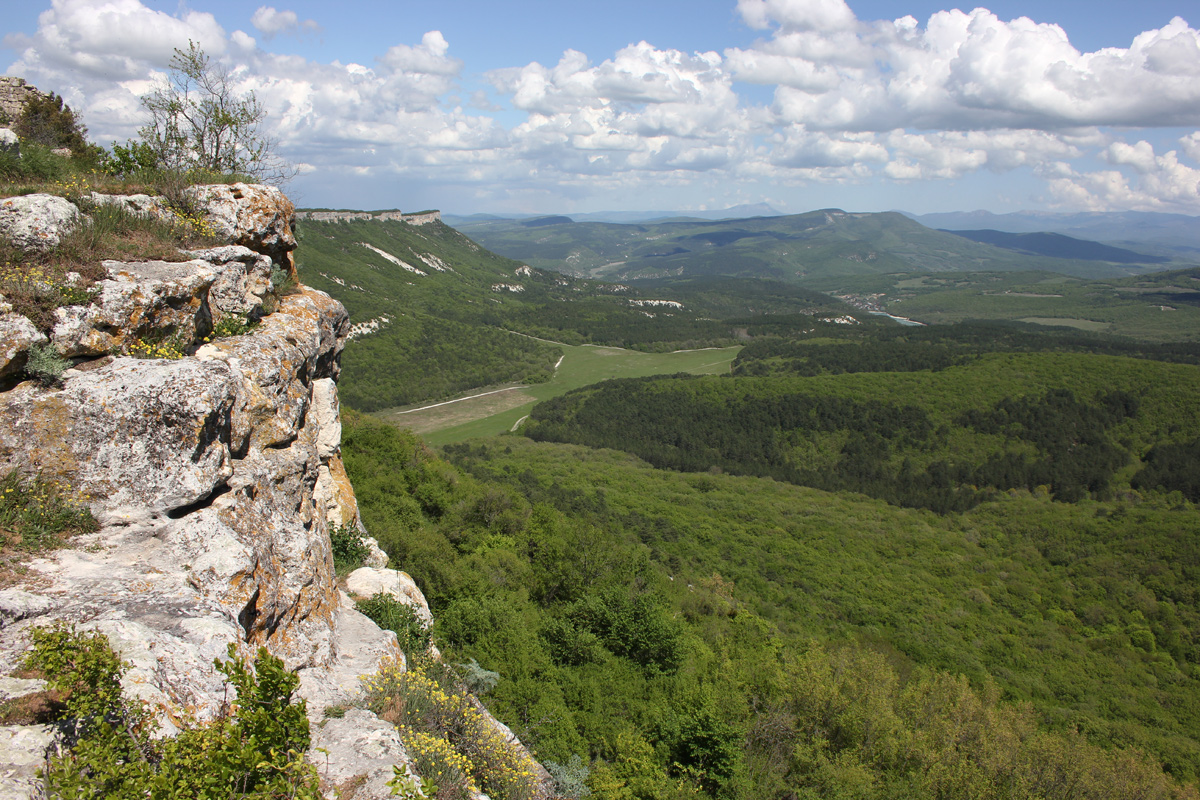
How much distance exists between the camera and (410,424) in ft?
305

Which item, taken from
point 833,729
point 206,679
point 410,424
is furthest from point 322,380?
point 410,424

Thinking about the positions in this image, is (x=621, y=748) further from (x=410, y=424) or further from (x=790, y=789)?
(x=410, y=424)

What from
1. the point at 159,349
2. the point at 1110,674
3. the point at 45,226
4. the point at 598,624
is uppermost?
the point at 45,226

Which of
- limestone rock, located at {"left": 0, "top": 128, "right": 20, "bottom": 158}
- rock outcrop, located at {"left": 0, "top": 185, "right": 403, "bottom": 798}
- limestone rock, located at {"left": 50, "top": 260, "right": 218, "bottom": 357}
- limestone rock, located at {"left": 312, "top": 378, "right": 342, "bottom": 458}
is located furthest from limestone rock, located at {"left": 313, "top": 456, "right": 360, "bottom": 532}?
limestone rock, located at {"left": 0, "top": 128, "right": 20, "bottom": 158}

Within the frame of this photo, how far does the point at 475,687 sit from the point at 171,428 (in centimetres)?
1055

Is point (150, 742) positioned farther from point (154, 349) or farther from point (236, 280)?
point (236, 280)

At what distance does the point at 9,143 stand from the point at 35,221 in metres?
9.03

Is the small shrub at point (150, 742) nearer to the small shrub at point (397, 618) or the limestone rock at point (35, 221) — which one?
the small shrub at point (397, 618)

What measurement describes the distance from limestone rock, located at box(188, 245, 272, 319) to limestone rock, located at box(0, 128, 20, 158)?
718 centimetres

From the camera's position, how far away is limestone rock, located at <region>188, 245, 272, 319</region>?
42.7ft

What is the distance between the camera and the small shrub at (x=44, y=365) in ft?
29.3

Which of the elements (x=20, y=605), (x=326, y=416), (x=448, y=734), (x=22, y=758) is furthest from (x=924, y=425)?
(x=22, y=758)

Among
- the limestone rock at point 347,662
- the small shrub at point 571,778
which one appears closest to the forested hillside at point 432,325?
the limestone rock at point 347,662

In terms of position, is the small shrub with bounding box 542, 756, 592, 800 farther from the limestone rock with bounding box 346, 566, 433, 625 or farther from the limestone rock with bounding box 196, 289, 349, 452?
the limestone rock with bounding box 196, 289, 349, 452
